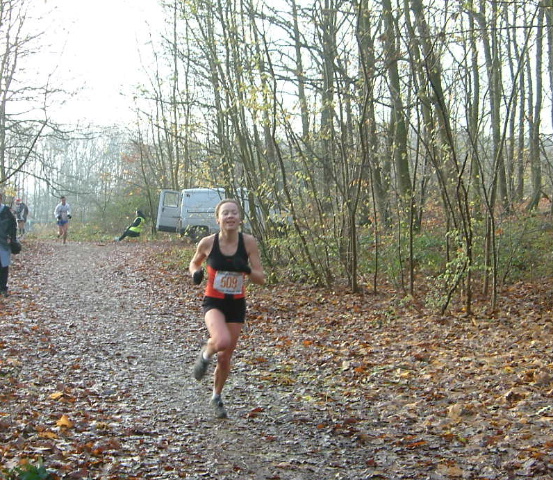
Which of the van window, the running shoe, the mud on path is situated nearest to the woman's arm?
the running shoe

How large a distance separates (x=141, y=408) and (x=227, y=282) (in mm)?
1576

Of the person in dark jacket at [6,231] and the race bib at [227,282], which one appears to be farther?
the person in dark jacket at [6,231]

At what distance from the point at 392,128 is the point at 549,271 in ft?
13.3

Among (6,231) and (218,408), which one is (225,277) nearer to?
(218,408)

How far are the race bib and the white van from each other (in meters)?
20.0

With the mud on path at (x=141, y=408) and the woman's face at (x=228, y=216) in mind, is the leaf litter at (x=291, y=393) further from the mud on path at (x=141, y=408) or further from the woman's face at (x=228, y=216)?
the woman's face at (x=228, y=216)

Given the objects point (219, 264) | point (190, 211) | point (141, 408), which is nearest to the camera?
point (219, 264)

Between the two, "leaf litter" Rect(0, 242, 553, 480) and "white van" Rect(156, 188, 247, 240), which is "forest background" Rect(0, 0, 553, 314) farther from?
"white van" Rect(156, 188, 247, 240)

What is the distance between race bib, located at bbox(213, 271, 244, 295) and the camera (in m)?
5.89

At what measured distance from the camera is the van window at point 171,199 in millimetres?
32969

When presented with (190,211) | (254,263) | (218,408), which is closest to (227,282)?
(254,263)

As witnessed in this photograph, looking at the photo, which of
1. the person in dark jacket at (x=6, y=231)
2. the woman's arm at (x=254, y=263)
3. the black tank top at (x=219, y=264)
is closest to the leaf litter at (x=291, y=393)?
the person in dark jacket at (x=6, y=231)

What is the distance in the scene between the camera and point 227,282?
19.3ft

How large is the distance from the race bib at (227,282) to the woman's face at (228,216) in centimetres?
41
